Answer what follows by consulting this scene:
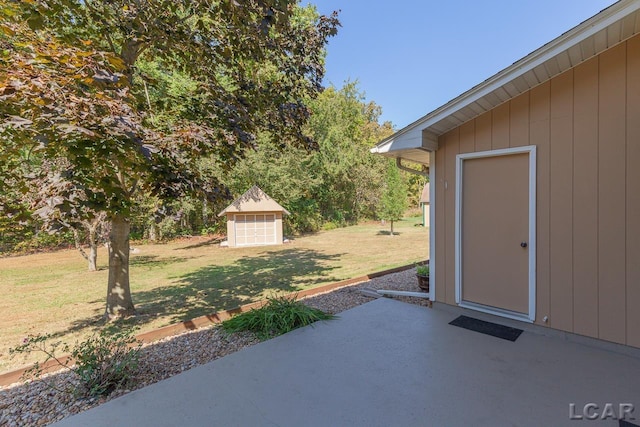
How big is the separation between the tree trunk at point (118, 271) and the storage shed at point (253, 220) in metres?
9.36

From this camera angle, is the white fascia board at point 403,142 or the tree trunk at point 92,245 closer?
the white fascia board at point 403,142

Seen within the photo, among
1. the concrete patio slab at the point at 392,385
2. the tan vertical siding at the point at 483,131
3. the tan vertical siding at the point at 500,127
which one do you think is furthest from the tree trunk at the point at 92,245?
the tan vertical siding at the point at 500,127

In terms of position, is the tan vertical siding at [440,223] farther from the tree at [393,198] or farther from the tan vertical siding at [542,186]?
the tree at [393,198]

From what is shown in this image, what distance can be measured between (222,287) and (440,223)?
501 centimetres

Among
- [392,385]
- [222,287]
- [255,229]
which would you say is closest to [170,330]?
[392,385]

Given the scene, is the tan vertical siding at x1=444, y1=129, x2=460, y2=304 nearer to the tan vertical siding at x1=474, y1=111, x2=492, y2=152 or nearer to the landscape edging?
the tan vertical siding at x1=474, y1=111, x2=492, y2=152

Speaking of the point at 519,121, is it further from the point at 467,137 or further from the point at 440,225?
the point at 440,225

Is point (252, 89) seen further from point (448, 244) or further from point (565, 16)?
point (565, 16)

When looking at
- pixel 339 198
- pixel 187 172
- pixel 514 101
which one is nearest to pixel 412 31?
→ pixel 514 101

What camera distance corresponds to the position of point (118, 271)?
4844 mm

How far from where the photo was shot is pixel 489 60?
1120 centimetres

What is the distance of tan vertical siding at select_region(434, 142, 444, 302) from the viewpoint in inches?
172

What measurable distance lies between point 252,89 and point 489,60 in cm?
1054

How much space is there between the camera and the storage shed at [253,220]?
14.4 m
